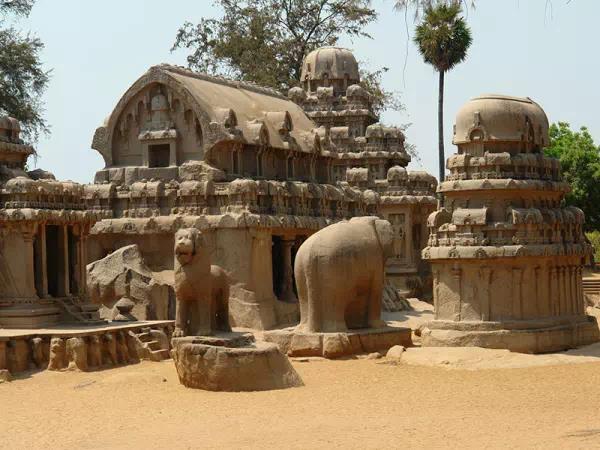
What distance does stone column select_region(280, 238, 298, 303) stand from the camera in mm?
29500

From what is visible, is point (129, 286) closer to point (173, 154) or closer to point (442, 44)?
point (173, 154)

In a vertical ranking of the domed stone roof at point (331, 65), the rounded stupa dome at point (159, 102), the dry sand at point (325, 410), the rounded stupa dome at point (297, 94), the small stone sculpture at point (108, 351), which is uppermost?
the domed stone roof at point (331, 65)

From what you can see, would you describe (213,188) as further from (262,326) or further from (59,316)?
(59,316)

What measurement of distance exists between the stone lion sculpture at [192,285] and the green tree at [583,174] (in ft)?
101

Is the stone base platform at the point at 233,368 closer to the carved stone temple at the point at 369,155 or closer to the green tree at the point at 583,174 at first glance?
the carved stone temple at the point at 369,155

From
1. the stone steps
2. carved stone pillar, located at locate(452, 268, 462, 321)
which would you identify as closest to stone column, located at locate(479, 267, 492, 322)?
carved stone pillar, located at locate(452, 268, 462, 321)

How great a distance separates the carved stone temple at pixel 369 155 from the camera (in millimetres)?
38125

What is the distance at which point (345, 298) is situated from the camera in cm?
2294

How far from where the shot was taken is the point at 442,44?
45.9 m

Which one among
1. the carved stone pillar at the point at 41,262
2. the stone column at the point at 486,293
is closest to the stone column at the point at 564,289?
the stone column at the point at 486,293

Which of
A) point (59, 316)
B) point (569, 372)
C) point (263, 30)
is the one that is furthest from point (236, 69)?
point (569, 372)

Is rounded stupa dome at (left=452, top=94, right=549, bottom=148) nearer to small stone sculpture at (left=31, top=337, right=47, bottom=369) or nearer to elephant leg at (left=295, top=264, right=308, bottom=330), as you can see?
elephant leg at (left=295, top=264, right=308, bottom=330)

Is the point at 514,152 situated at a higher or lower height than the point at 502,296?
higher

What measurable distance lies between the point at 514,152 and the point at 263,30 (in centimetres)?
2305
